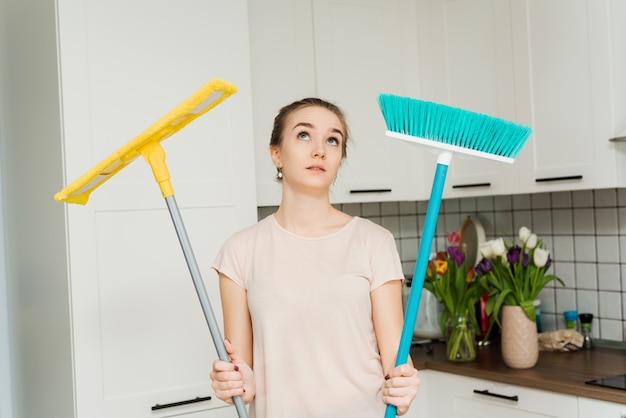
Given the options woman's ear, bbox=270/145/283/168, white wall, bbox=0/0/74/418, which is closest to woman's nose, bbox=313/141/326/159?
woman's ear, bbox=270/145/283/168

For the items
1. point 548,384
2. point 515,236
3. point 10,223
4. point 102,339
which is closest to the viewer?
point 102,339

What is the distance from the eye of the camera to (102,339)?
2.14m

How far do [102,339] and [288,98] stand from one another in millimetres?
1033

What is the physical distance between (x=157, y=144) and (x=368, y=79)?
1.46m

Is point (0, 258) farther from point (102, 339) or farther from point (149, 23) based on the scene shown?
point (149, 23)

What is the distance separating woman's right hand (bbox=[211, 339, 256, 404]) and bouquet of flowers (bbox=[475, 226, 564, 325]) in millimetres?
1144

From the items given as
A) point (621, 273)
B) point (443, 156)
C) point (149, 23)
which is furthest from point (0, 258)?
point (621, 273)

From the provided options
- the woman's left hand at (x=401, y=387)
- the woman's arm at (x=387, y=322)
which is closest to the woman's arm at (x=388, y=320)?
the woman's arm at (x=387, y=322)

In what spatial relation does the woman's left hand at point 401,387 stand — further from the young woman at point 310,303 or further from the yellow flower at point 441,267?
the yellow flower at point 441,267

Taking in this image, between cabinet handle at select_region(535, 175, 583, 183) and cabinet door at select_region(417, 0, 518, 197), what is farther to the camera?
cabinet door at select_region(417, 0, 518, 197)

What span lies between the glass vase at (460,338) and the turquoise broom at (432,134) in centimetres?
125

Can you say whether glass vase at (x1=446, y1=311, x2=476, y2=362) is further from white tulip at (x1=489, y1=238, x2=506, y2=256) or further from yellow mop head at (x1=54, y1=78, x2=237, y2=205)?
yellow mop head at (x1=54, y1=78, x2=237, y2=205)

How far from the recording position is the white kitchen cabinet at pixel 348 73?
2658 millimetres

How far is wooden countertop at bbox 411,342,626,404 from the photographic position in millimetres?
2221
